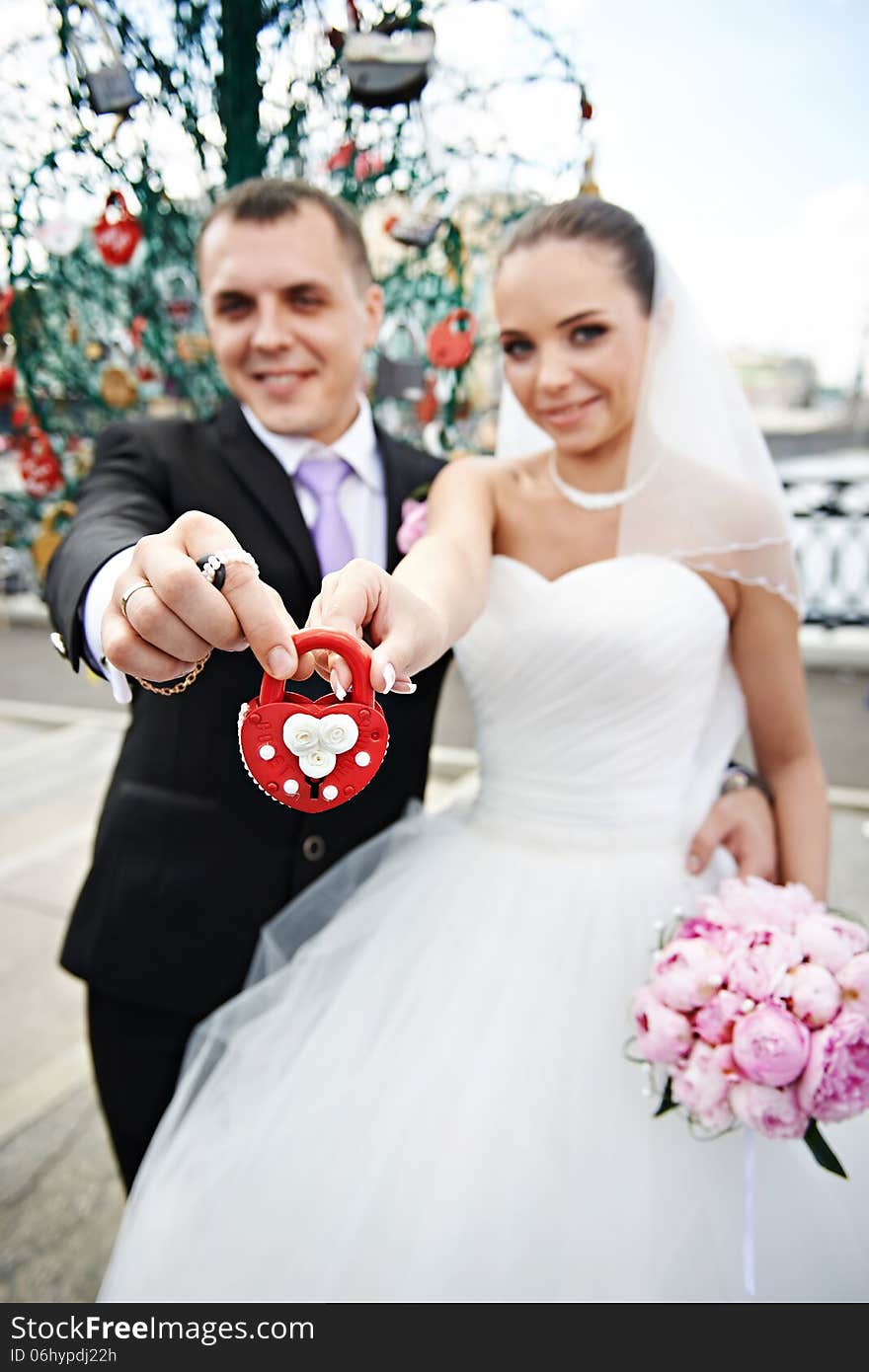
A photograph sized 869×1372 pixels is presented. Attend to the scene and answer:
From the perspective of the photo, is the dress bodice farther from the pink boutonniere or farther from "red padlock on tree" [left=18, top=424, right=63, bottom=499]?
"red padlock on tree" [left=18, top=424, right=63, bottom=499]

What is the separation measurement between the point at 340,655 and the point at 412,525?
0.90 meters

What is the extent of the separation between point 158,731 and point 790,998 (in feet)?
4.07

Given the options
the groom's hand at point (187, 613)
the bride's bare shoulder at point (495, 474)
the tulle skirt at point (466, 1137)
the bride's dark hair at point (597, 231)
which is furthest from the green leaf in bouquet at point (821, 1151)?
the bride's dark hair at point (597, 231)

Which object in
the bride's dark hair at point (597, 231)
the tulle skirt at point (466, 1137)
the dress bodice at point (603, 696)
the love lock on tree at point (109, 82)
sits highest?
the love lock on tree at point (109, 82)

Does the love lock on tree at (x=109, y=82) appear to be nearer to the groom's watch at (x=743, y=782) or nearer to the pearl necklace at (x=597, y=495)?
the pearl necklace at (x=597, y=495)

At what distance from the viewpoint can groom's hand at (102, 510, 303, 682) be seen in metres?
0.71

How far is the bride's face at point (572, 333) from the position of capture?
1417 millimetres

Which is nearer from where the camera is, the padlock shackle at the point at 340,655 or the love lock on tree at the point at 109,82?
the padlock shackle at the point at 340,655

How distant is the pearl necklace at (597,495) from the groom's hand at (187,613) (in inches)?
39.3

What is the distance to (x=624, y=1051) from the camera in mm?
1376

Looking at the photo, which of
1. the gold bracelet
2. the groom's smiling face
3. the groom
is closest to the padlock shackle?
the gold bracelet

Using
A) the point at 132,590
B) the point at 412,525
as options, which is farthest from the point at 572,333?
the point at 132,590
